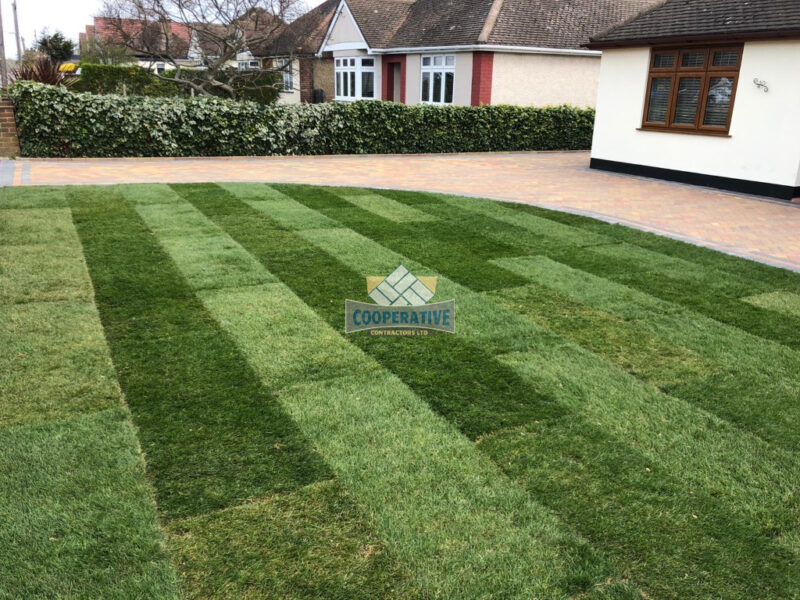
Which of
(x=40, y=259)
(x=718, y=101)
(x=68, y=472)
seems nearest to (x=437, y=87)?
(x=718, y=101)

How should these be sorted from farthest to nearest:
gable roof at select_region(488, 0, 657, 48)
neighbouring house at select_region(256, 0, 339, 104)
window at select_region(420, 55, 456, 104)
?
1. neighbouring house at select_region(256, 0, 339, 104)
2. window at select_region(420, 55, 456, 104)
3. gable roof at select_region(488, 0, 657, 48)

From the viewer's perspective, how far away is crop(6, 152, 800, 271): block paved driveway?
8.81m

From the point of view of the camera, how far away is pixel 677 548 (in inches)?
108

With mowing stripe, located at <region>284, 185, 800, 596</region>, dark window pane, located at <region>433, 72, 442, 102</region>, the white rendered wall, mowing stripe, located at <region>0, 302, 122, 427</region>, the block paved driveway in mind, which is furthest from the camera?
dark window pane, located at <region>433, 72, 442, 102</region>

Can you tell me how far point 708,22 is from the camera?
12.4m

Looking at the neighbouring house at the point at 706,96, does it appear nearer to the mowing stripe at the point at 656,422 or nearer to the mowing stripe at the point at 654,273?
the mowing stripe at the point at 654,273

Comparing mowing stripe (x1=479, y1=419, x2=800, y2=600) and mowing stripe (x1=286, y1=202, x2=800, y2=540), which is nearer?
mowing stripe (x1=479, y1=419, x2=800, y2=600)

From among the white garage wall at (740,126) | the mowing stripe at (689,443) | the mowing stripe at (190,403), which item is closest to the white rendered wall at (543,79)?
the white garage wall at (740,126)

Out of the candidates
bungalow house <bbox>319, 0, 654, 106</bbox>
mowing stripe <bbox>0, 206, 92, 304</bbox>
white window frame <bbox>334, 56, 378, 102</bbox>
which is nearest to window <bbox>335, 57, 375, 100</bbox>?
white window frame <bbox>334, 56, 378, 102</bbox>

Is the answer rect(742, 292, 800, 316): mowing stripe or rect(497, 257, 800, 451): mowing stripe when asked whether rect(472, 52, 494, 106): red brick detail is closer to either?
rect(497, 257, 800, 451): mowing stripe

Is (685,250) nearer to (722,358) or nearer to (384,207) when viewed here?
(722,358)

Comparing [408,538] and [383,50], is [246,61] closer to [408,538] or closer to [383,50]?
[383,50]

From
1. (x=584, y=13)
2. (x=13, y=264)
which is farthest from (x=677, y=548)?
(x=584, y=13)

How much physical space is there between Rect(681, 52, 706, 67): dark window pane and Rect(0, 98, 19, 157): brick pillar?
45.6 feet
